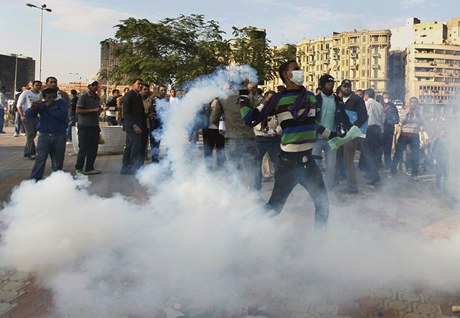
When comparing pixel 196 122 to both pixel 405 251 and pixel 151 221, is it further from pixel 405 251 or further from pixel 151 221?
pixel 405 251

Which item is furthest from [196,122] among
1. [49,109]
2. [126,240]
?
[126,240]

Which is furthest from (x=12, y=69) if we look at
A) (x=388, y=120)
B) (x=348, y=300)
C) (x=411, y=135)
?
(x=348, y=300)

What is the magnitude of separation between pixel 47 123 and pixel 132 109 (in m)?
2.01

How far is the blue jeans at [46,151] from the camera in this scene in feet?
24.0

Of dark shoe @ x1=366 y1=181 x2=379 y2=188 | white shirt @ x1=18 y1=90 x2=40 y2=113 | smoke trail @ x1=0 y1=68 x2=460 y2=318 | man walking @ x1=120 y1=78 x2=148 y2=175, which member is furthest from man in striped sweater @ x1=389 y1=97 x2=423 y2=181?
white shirt @ x1=18 y1=90 x2=40 y2=113

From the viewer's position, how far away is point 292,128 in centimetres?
420

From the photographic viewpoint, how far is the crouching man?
7324 millimetres

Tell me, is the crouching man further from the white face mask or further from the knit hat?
the white face mask

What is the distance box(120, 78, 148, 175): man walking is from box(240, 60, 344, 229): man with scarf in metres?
5.26

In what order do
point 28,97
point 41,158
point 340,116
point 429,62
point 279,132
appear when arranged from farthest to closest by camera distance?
point 28,97 < point 279,132 < point 41,158 < point 340,116 < point 429,62

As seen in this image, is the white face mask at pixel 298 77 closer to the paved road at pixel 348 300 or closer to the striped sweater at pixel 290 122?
the striped sweater at pixel 290 122

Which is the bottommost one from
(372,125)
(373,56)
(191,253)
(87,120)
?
(191,253)

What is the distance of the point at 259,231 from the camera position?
178 inches

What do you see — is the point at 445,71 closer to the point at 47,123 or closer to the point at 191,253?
the point at 191,253
